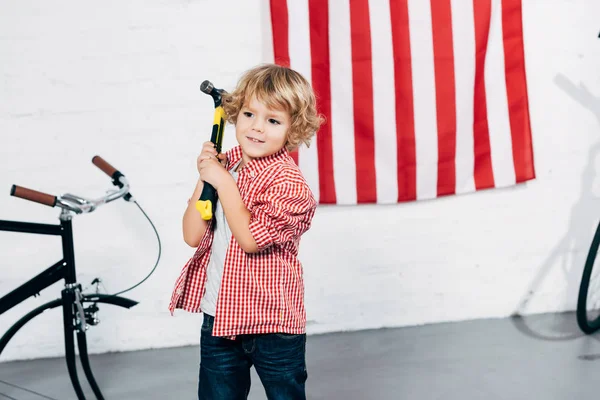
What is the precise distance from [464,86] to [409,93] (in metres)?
0.22

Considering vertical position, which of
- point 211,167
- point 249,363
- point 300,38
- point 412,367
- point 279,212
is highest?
point 300,38

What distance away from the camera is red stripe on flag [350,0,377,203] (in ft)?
9.48

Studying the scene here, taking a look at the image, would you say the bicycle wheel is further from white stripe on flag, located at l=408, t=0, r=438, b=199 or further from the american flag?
white stripe on flag, located at l=408, t=0, r=438, b=199

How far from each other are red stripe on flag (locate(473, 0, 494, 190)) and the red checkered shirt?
4.99 feet

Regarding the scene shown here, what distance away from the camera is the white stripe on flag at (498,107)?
2969 millimetres

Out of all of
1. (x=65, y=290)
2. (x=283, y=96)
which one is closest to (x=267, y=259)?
(x=283, y=96)

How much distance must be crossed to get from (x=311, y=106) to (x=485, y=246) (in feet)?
5.53

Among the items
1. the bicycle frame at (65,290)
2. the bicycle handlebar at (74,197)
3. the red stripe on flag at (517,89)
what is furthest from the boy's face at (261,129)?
the red stripe on flag at (517,89)

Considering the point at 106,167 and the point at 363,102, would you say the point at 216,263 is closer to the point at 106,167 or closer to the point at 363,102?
the point at 106,167

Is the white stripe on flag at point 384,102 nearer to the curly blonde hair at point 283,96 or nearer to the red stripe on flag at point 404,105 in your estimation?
the red stripe on flag at point 404,105

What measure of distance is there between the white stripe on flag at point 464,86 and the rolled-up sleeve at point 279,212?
151 centimetres

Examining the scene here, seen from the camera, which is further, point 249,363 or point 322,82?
point 322,82

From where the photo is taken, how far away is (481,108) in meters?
3.01

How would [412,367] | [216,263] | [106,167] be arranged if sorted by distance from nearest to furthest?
[216,263] < [106,167] < [412,367]
